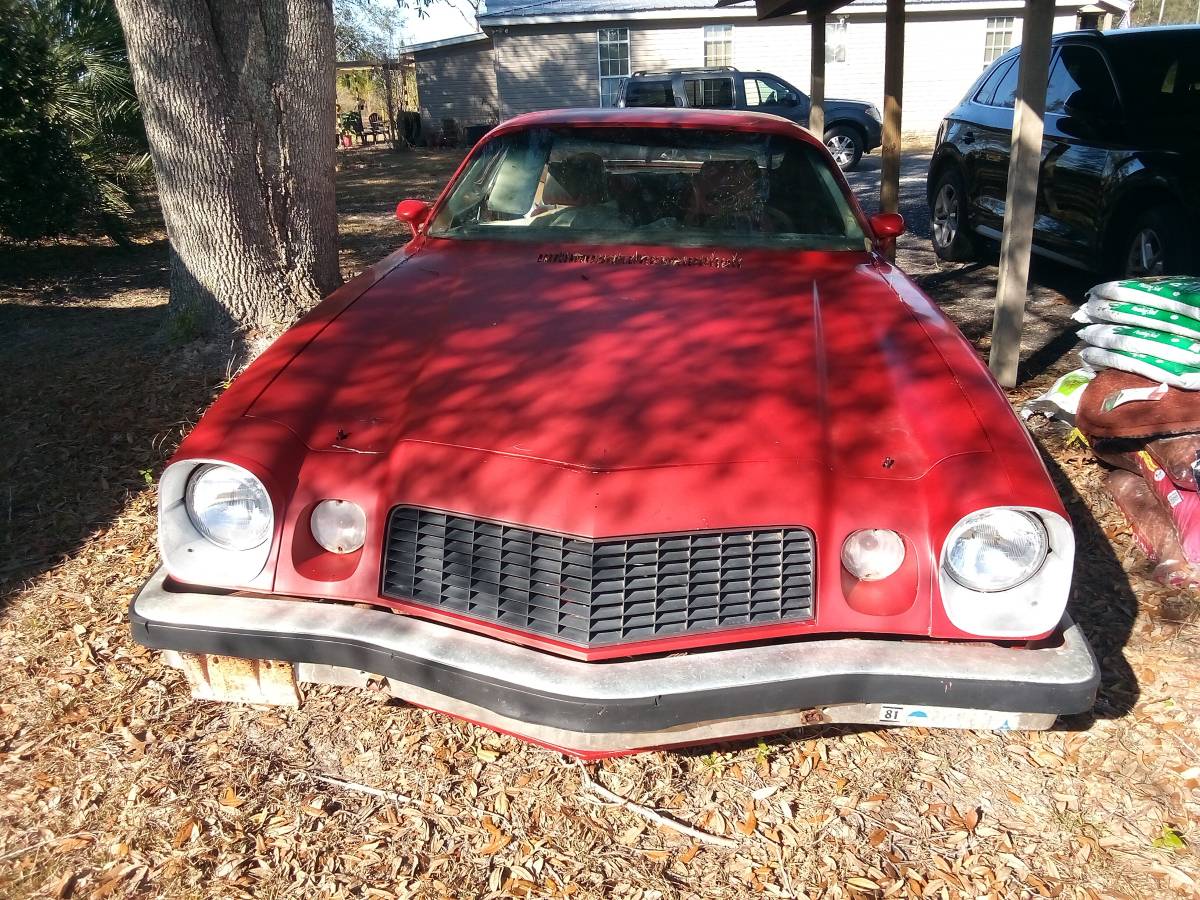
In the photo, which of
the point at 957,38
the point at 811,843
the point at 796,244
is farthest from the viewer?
the point at 957,38

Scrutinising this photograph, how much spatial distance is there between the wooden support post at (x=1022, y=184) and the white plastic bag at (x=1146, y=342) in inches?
34.1

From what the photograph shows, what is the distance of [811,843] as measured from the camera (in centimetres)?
246

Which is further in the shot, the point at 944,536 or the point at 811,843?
the point at 811,843

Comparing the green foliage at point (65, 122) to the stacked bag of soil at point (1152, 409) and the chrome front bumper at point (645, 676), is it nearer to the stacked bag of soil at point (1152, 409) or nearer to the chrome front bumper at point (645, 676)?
the chrome front bumper at point (645, 676)

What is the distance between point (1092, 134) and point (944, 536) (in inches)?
192

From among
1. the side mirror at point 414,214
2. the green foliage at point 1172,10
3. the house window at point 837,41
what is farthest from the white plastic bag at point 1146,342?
the green foliage at point 1172,10

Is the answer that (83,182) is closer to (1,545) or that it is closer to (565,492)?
(1,545)

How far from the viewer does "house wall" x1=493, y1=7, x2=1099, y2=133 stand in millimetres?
22203

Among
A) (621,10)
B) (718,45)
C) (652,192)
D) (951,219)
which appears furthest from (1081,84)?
(621,10)

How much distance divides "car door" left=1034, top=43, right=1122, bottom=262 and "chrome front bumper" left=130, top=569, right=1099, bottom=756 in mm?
4498

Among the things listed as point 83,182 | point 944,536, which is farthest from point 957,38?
point 944,536

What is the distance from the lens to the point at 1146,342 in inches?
150

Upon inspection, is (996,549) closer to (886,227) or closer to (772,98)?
(886,227)

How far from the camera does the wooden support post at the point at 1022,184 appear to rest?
4527mm
